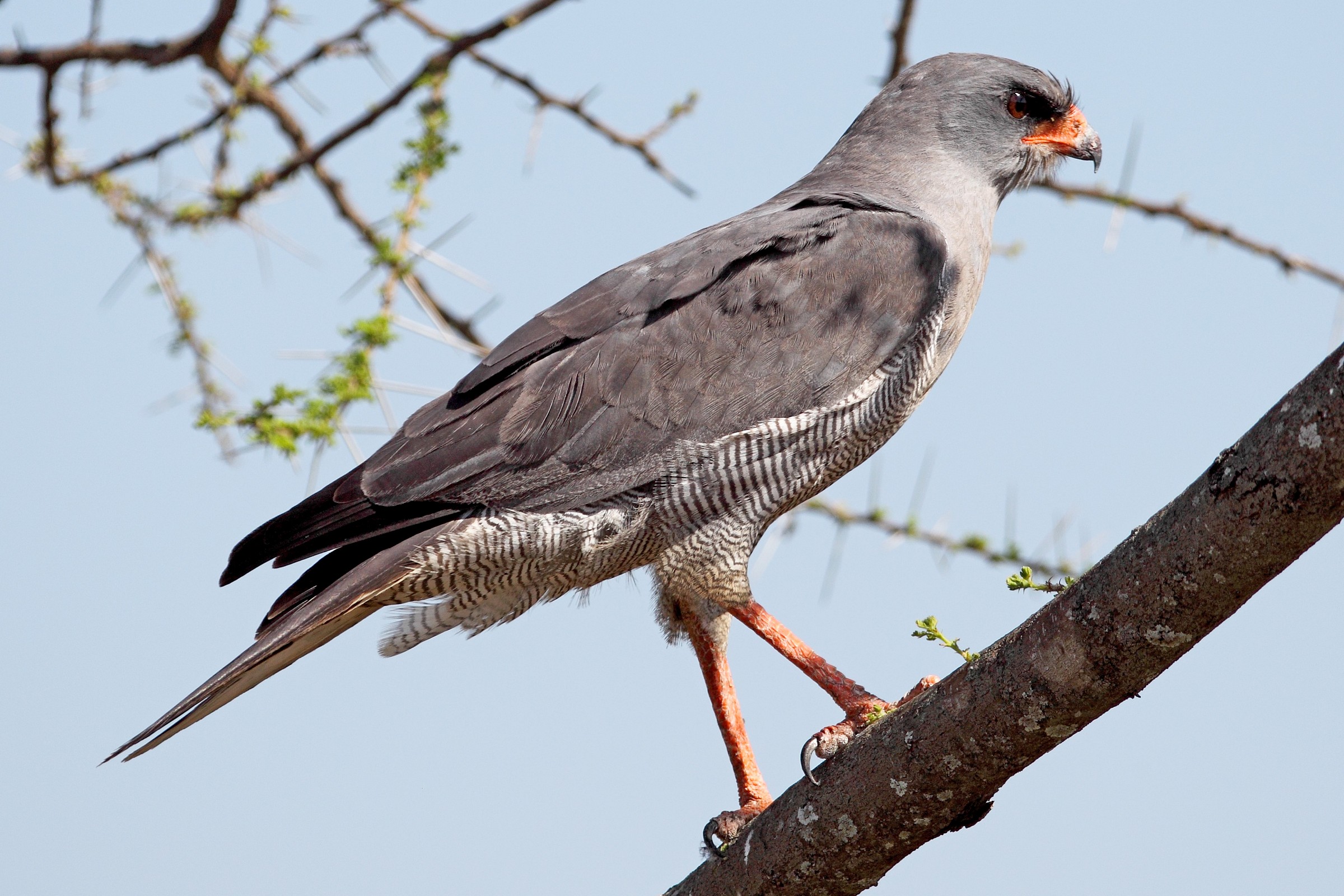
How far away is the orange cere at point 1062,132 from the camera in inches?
215

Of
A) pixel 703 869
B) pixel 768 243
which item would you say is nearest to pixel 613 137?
pixel 768 243

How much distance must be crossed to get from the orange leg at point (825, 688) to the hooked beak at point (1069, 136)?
2320 millimetres

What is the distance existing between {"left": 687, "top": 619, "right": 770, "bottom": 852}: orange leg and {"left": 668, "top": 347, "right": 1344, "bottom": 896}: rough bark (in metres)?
0.72

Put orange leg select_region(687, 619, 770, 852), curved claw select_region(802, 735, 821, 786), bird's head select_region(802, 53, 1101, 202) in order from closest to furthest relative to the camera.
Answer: curved claw select_region(802, 735, 821, 786), orange leg select_region(687, 619, 770, 852), bird's head select_region(802, 53, 1101, 202)

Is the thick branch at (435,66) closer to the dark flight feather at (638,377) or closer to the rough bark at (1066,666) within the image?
the dark flight feather at (638,377)

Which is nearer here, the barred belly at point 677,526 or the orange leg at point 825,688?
the orange leg at point 825,688

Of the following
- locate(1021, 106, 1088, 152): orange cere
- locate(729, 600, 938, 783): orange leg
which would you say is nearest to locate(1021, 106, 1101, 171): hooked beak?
locate(1021, 106, 1088, 152): orange cere

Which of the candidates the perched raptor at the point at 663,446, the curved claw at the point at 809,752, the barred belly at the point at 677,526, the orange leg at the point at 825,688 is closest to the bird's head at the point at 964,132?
the perched raptor at the point at 663,446

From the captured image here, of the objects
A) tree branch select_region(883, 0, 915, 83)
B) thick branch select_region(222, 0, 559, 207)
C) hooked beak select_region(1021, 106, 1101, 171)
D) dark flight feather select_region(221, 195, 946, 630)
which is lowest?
dark flight feather select_region(221, 195, 946, 630)

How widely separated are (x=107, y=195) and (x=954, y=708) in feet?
15.8

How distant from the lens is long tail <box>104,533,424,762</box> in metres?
3.79

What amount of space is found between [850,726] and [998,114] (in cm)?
269

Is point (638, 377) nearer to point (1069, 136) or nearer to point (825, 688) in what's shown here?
point (825, 688)

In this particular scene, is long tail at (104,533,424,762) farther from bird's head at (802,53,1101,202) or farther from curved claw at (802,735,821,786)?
bird's head at (802,53,1101,202)
